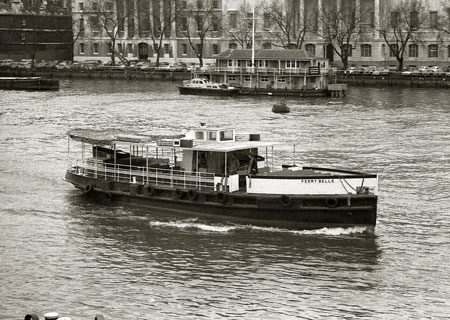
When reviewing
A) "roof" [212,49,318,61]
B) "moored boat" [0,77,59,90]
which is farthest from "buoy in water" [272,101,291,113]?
"moored boat" [0,77,59,90]

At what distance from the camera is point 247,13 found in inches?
4557

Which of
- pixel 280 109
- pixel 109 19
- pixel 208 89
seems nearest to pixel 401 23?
pixel 208 89

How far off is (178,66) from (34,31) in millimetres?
20109

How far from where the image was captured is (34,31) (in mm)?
122188

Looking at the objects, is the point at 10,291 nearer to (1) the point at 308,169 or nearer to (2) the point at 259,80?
(1) the point at 308,169

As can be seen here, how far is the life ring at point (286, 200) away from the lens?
32.3 m

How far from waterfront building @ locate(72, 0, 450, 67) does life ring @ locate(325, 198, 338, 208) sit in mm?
73629

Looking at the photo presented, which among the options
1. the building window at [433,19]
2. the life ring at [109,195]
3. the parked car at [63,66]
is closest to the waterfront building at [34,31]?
the parked car at [63,66]

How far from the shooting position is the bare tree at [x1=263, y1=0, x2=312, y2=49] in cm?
10894

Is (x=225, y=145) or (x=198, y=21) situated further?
(x=198, y=21)

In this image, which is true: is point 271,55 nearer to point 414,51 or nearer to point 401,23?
point 401,23

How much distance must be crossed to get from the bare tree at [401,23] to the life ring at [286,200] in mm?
73003

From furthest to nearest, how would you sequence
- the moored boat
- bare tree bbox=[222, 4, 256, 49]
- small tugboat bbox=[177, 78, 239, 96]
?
bare tree bbox=[222, 4, 256, 49], the moored boat, small tugboat bbox=[177, 78, 239, 96]

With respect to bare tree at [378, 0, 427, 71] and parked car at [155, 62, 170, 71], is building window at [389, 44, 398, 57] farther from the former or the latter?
parked car at [155, 62, 170, 71]
